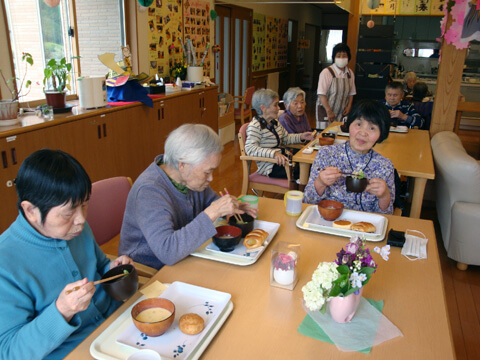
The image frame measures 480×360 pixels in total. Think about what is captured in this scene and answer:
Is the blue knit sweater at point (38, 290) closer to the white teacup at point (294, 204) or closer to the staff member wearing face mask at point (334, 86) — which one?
the white teacup at point (294, 204)

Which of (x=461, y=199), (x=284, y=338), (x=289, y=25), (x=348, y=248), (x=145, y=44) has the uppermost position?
(x=289, y=25)

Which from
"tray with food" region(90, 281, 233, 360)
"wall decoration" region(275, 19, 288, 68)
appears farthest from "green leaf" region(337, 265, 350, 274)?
"wall decoration" region(275, 19, 288, 68)

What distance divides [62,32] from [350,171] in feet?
10.3

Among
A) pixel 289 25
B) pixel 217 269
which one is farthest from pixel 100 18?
pixel 289 25

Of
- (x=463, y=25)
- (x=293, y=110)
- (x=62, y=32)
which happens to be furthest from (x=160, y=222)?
(x=463, y=25)

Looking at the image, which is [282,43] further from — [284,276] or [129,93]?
[284,276]

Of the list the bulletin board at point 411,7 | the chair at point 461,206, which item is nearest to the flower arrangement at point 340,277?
the chair at point 461,206

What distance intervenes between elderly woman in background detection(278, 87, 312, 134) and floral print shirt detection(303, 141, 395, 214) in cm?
Answer: 169

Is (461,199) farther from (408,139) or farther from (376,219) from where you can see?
(376,219)

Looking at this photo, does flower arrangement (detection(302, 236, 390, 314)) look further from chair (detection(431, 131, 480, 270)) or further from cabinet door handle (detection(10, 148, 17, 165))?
cabinet door handle (detection(10, 148, 17, 165))

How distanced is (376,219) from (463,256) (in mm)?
1414

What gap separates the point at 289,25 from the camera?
11.1m

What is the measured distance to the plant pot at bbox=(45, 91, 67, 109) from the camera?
3.15 m

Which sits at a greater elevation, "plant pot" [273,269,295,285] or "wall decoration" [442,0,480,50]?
"wall decoration" [442,0,480,50]
